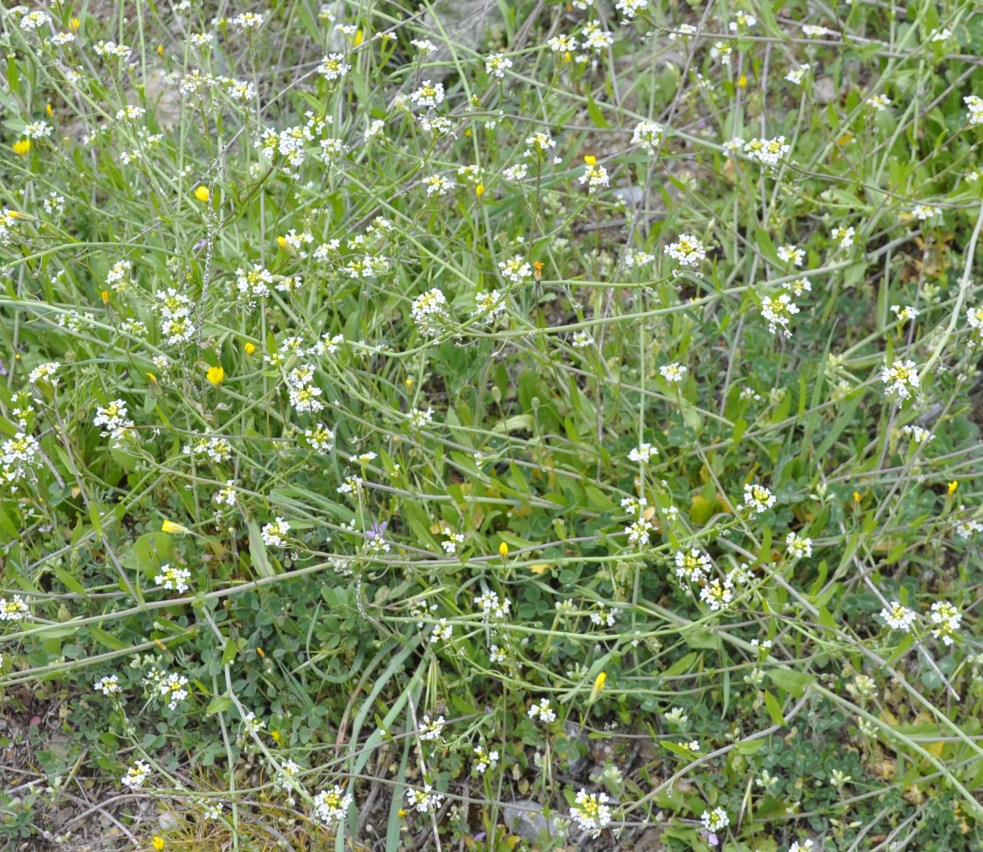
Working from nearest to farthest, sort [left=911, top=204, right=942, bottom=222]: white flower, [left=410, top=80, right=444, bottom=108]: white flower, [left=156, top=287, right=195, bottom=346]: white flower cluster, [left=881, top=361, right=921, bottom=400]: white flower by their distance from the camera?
[left=881, top=361, right=921, bottom=400]: white flower < [left=156, top=287, right=195, bottom=346]: white flower cluster < [left=410, top=80, right=444, bottom=108]: white flower < [left=911, top=204, right=942, bottom=222]: white flower

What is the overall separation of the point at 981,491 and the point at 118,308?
99.8 inches

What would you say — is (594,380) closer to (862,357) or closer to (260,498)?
(862,357)

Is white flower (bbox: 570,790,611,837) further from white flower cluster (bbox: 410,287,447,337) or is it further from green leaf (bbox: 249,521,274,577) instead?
white flower cluster (bbox: 410,287,447,337)

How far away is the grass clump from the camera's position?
8.30 ft

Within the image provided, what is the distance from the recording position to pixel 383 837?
8.63ft

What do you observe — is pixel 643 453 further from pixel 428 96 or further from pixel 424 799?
pixel 428 96

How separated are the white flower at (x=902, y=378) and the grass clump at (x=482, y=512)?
0.7 inches

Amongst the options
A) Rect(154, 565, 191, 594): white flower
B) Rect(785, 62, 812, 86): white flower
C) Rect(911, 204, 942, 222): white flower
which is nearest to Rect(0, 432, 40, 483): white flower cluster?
Rect(154, 565, 191, 594): white flower

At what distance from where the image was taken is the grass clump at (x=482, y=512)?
2.53 m

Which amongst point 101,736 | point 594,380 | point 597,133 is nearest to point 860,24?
point 597,133

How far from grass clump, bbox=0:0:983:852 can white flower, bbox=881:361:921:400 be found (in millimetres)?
18

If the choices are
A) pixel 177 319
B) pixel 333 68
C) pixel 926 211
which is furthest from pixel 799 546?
pixel 333 68

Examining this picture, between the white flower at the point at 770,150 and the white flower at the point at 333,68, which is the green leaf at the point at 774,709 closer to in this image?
the white flower at the point at 770,150

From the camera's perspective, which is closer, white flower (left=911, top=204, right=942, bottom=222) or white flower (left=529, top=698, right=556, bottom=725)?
white flower (left=529, top=698, right=556, bottom=725)
